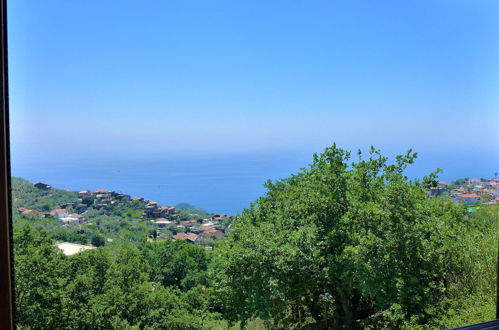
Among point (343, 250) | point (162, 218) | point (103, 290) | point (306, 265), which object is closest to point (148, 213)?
point (162, 218)

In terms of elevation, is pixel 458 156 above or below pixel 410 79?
below

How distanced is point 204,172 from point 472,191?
2794mm

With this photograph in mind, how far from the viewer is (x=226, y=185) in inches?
156

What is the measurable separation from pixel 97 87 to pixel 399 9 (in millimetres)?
3222

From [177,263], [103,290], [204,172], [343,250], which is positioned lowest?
[103,290]

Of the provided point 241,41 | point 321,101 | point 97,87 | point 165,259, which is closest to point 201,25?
point 241,41

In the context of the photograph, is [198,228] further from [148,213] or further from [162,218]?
[148,213]

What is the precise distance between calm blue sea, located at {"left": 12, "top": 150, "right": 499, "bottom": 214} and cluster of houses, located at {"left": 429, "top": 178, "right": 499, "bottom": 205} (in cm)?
9

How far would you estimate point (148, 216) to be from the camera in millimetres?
3965

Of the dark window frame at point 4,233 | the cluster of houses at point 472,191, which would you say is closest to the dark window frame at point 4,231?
the dark window frame at point 4,233

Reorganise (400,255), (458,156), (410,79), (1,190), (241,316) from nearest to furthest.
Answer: (1,190) → (400,255) → (241,316) → (458,156) → (410,79)

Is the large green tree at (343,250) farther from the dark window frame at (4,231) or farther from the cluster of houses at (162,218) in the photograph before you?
the dark window frame at (4,231)

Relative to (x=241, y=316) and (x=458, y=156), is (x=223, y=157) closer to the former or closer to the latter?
(x=241, y=316)

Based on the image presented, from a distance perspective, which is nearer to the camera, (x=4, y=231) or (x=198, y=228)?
(x=4, y=231)
